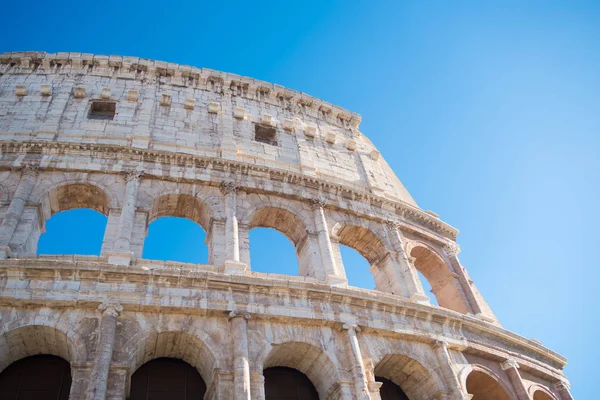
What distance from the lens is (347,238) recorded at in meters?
15.4

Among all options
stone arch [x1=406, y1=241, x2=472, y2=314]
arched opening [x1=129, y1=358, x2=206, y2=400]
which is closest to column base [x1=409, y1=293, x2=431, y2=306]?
stone arch [x1=406, y1=241, x2=472, y2=314]

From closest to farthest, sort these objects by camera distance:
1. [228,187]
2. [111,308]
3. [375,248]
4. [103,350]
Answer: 1. [103,350]
2. [111,308]
3. [228,187]
4. [375,248]

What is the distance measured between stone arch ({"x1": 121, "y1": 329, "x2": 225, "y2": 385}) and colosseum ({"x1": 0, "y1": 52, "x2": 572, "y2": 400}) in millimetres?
36

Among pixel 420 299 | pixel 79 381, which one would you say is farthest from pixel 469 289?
pixel 79 381

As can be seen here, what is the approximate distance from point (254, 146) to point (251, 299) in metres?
6.52

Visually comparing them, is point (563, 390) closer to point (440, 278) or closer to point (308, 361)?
point (440, 278)

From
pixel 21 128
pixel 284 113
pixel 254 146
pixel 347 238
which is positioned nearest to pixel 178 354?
pixel 347 238

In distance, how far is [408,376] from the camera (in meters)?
12.2

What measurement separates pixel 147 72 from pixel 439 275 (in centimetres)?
1172

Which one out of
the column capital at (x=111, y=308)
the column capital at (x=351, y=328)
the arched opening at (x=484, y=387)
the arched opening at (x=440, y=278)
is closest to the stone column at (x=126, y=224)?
the column capital at (x=111, y=308)

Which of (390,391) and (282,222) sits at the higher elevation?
(282,222)

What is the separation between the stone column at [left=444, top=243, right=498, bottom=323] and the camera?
15.0 m

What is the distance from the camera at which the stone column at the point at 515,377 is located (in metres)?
12.7

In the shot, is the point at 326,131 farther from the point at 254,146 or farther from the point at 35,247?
the point at 35,247
